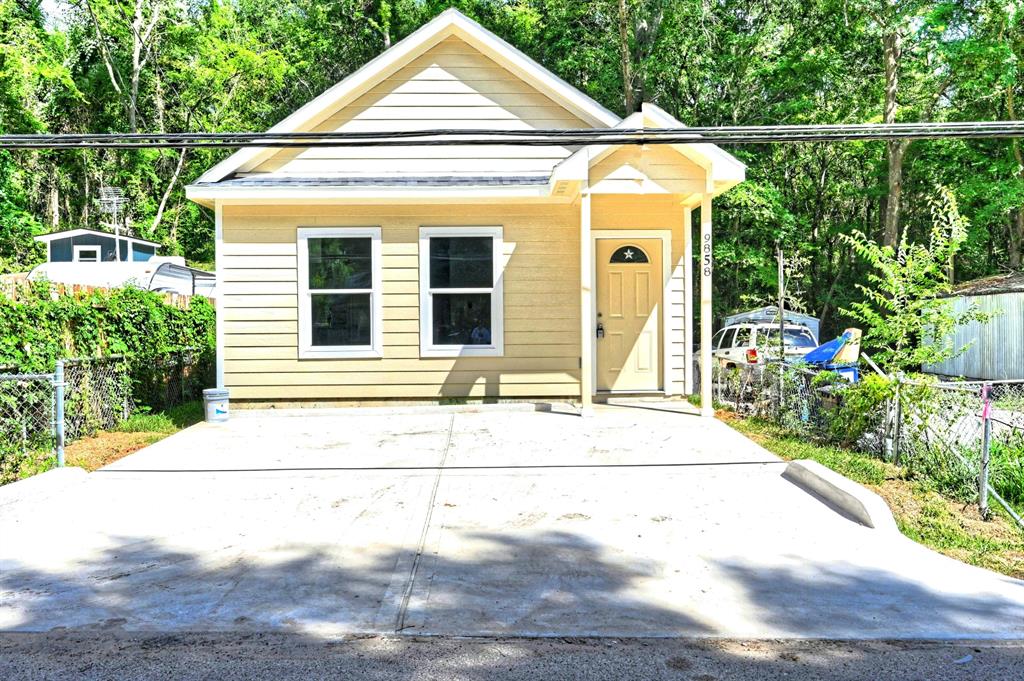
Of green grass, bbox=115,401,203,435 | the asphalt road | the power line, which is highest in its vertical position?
the power line

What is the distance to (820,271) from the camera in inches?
1277

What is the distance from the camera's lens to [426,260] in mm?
11461

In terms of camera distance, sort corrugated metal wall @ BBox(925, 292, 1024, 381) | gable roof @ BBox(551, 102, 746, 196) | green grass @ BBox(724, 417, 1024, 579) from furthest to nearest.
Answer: corrugated metal wall @ BBox(925, 292, 1024, 381)
gable roof @ BBox(551, 102, 746, 196)
green grass @ BBox(724, 417, 1024, 579)

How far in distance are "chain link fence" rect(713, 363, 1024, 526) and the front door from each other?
2715mm

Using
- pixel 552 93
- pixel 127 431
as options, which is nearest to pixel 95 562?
pixel 127 431

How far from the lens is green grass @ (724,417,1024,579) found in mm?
5375

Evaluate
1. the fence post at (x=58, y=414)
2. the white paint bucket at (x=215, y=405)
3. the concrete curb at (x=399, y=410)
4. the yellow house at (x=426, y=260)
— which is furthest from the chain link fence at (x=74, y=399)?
the concrete curb at (x=399, y=410)

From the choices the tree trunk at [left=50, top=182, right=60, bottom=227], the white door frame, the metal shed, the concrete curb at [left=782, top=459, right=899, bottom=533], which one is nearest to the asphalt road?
the concrete curb at [left=782, top=459, right=899, bottom=533]

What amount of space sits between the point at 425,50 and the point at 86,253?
60.2 ft

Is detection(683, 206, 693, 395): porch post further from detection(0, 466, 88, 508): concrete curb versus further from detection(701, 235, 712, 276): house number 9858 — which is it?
detection(0, 466, 88, 508): concrete curb

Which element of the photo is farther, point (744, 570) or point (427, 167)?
point (427, 167)

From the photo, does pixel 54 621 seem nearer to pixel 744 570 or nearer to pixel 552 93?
pixel 744 570

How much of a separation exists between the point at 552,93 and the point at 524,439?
5752 mm

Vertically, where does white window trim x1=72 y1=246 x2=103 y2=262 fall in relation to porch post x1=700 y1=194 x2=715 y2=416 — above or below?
above
